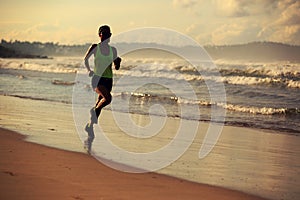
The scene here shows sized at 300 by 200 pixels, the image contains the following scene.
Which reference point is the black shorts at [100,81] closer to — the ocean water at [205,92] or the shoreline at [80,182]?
the shoreline at [80,182]

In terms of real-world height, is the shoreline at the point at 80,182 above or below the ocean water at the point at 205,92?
below

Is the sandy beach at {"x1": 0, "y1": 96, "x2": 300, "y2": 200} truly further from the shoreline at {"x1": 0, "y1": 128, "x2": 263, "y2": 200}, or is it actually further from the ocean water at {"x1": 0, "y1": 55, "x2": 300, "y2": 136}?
the ocean water at {"x1": 0, "y1": 55, "x2": 300, "y2": 136}

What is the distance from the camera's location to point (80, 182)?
5336 millimetres

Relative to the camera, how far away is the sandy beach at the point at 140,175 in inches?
202

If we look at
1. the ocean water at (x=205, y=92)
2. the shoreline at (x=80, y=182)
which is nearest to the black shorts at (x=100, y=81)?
the shoreline at (x=80, y=182)

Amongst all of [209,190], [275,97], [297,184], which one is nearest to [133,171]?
[209,190]

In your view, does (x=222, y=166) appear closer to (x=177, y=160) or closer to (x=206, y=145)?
(x=177, y=160)

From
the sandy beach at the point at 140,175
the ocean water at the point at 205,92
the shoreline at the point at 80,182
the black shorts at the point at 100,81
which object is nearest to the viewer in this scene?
the shoreline at the point at 80,182

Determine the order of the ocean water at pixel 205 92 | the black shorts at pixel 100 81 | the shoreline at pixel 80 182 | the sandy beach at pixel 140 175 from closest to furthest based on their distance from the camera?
the shoreline at pixel 80 182, the sandy beach at pixel 140 175, the black shorts at pixel 100 81, the ocean water at pixel 205 92

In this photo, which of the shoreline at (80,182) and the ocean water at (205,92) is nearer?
the shoreline at (80,182)

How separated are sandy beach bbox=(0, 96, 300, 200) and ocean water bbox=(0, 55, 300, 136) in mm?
3545

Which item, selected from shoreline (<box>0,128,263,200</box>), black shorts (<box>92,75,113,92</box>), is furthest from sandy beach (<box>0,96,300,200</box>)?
black shorts (<box>92,75,113,92</box>)

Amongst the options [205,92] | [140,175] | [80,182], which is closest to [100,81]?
[140,175]

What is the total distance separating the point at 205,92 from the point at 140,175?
15355 millimetres
